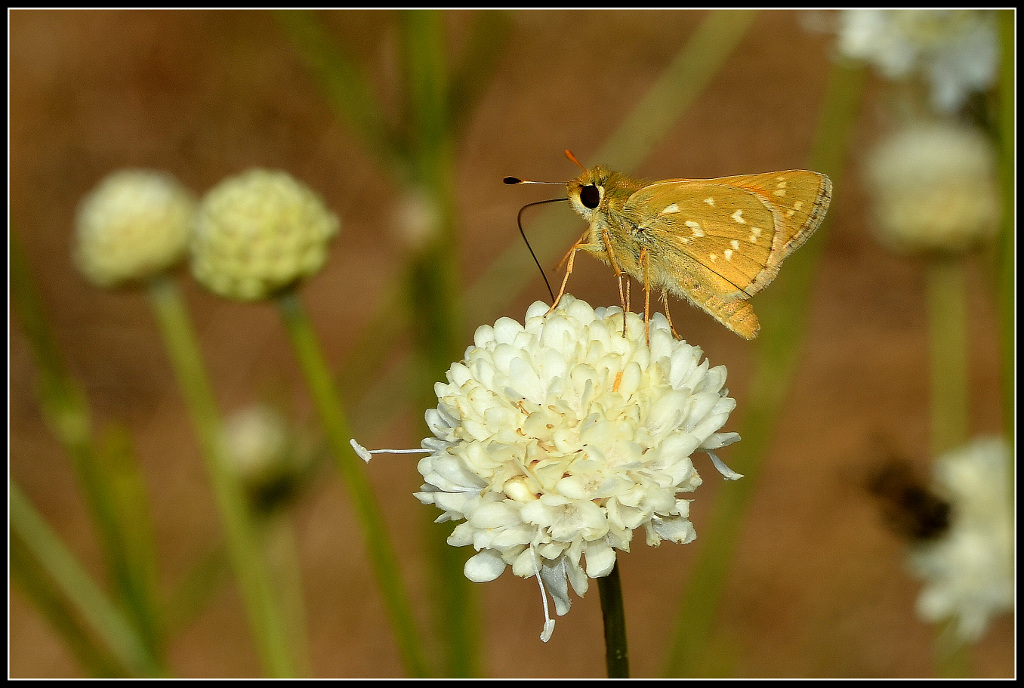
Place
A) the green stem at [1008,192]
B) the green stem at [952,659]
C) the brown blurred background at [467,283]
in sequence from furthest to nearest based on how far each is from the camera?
the brown blurred background at [467,283] → the green stem at [952,659] → the green stem at [1008,192]

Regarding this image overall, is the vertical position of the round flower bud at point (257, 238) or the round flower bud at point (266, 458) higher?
the round flower bud at point (257, 238)

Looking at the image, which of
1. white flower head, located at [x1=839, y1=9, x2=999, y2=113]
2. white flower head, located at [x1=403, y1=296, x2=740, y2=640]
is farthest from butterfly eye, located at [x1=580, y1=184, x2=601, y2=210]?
white flower head, located at [x1=839, y1=9, x2=999, y2=113]

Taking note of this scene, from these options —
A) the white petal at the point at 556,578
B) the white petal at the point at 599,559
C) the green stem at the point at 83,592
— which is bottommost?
the green stem at the point at 83,592

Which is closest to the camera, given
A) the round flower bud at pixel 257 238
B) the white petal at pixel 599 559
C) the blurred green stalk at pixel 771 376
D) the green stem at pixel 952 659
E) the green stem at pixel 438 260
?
the white petal at pixel 599 559

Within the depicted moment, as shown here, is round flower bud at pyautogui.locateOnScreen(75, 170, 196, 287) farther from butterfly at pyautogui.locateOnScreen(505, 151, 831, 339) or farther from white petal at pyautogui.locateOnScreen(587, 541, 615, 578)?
white petal at pyautogui.locateOnScreen(587, 541, 615, 578)

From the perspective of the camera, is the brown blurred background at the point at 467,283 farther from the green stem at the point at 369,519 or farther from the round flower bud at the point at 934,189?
the green stem at the point at 369,519

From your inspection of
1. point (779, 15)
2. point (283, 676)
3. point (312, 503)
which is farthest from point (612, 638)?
point (779, 15)

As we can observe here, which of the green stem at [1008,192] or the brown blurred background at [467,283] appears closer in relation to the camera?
→ the green stem at [1008,192]

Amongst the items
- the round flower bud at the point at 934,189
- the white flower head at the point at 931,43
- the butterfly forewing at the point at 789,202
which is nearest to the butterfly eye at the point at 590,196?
the butterfly forewing at the point at 789,202

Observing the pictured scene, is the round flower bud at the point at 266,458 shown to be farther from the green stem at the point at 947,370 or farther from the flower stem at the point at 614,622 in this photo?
the green stem at the point at 947,370
